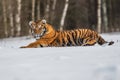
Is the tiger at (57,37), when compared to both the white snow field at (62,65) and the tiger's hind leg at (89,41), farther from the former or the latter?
the white snow field at (62,65)

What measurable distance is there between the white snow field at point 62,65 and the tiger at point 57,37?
2.98m

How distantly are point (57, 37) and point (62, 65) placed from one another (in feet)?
14.5

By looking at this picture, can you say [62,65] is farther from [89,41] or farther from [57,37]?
[89,41]

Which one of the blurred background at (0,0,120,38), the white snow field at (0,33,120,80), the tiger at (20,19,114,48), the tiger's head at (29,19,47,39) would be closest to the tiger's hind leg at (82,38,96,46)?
the tiger at (20,19,114,48)

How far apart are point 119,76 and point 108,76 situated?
0.16 metres

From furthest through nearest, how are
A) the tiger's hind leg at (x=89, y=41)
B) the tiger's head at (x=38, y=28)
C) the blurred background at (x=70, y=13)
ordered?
the blurred background at (x=70, y=13) < the tiger's hind leg at (x=89, y=41) < the tiger's head at (x=38, y=28)

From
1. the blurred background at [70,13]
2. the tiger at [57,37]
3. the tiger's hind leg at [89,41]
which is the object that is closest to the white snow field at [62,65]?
the tiger at [57,37]

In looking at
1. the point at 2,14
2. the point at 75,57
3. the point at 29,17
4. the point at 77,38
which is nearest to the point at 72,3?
the point at 29,17

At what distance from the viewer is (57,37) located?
11516 millimetres

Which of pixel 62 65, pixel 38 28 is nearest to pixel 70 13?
pixel 38 28

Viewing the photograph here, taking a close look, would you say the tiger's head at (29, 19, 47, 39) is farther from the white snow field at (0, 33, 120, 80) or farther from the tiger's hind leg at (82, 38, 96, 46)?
the white snow field at (0, 33, 120, 80)

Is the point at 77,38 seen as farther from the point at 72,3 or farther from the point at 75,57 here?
the point at 72,3

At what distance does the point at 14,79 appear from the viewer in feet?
22.2

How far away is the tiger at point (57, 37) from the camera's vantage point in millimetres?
11375
